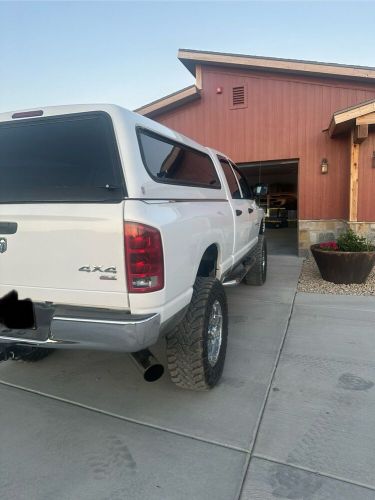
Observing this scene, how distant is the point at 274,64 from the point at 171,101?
269 cm

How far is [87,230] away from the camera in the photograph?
2.09 m

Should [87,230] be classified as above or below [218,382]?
above

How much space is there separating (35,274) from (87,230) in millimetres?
475

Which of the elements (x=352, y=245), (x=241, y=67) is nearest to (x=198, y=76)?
(x=241, y=67)

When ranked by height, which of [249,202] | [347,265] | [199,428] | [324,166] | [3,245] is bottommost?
[199,428]

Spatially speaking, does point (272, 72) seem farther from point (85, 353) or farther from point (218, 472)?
point (218, 472)

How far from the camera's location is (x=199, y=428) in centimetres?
250

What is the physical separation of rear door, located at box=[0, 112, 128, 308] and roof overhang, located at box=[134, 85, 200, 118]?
7.51 m

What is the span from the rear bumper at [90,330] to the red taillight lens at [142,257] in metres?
0.18

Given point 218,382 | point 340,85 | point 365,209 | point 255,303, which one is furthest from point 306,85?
point 218,382

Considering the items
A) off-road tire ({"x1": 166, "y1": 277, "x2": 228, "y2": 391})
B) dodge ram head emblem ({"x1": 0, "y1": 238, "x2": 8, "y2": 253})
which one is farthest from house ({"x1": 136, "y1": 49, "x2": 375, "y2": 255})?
dodge ram head emblem ({"x1": 0, "y1": 238, "x2": 8, "y2": 253})

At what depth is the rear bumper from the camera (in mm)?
2029

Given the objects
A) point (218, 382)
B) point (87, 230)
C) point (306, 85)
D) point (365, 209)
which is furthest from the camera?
point (306, 85)

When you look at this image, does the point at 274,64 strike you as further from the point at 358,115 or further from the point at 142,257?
the point at 142,257
